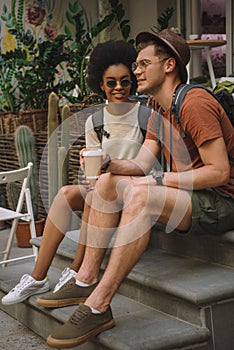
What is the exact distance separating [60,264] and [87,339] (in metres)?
1.34

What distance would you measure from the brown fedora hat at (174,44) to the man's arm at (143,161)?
0.43 meters

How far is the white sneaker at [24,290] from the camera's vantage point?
12.9 feet

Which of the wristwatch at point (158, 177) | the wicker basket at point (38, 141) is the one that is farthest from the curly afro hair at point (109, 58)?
the wicker basket at point (38, 141)

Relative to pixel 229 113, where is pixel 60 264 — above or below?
below

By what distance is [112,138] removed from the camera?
4.13 m

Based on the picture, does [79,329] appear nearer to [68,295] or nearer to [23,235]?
[68,295]

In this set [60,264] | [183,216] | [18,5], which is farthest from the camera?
[18,5]

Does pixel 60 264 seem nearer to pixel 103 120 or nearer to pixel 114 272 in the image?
pixel 103 120

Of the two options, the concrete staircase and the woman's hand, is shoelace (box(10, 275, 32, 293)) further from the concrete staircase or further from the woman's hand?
the woman's hand

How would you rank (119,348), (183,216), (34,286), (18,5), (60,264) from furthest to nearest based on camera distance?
(18,5) < (60,264) < (34,286) < (183,216) < (119,348)

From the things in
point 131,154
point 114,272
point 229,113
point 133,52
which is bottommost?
point 114,272

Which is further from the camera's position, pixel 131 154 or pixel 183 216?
pixel 131 154

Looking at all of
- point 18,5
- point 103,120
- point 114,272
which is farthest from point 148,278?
point 18,5

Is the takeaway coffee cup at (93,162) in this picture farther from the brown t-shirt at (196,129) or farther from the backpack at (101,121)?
the backpack at (101,121)
